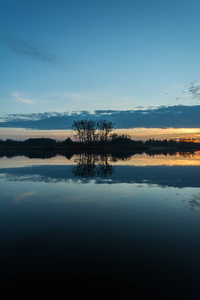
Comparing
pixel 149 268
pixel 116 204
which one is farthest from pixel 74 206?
pixel 149 268

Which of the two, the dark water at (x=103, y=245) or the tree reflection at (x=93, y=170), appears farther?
the tree reflection at (x=93, y=170)

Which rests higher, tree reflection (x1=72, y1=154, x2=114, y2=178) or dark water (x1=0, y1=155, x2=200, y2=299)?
tree reflection (x1=72, y1=154, x2=114, y2=178)

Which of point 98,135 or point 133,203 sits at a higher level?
point 98,135

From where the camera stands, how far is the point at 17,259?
4891mm

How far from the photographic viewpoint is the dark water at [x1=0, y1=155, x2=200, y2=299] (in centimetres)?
403

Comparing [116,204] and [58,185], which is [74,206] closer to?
[116,204]

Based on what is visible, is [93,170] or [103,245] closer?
[103,245]

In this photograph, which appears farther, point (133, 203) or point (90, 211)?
point (133, 203)

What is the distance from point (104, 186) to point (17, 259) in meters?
8.43

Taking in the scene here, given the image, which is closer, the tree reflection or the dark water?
the dark water

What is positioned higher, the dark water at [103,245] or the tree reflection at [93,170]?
the tree reflection at [93,170]

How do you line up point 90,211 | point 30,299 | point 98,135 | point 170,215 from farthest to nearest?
point 98,135 < point 90,211 < point 170,215 < point 30,299

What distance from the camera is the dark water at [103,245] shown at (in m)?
4.03

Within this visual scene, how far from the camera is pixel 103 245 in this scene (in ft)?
18.1
